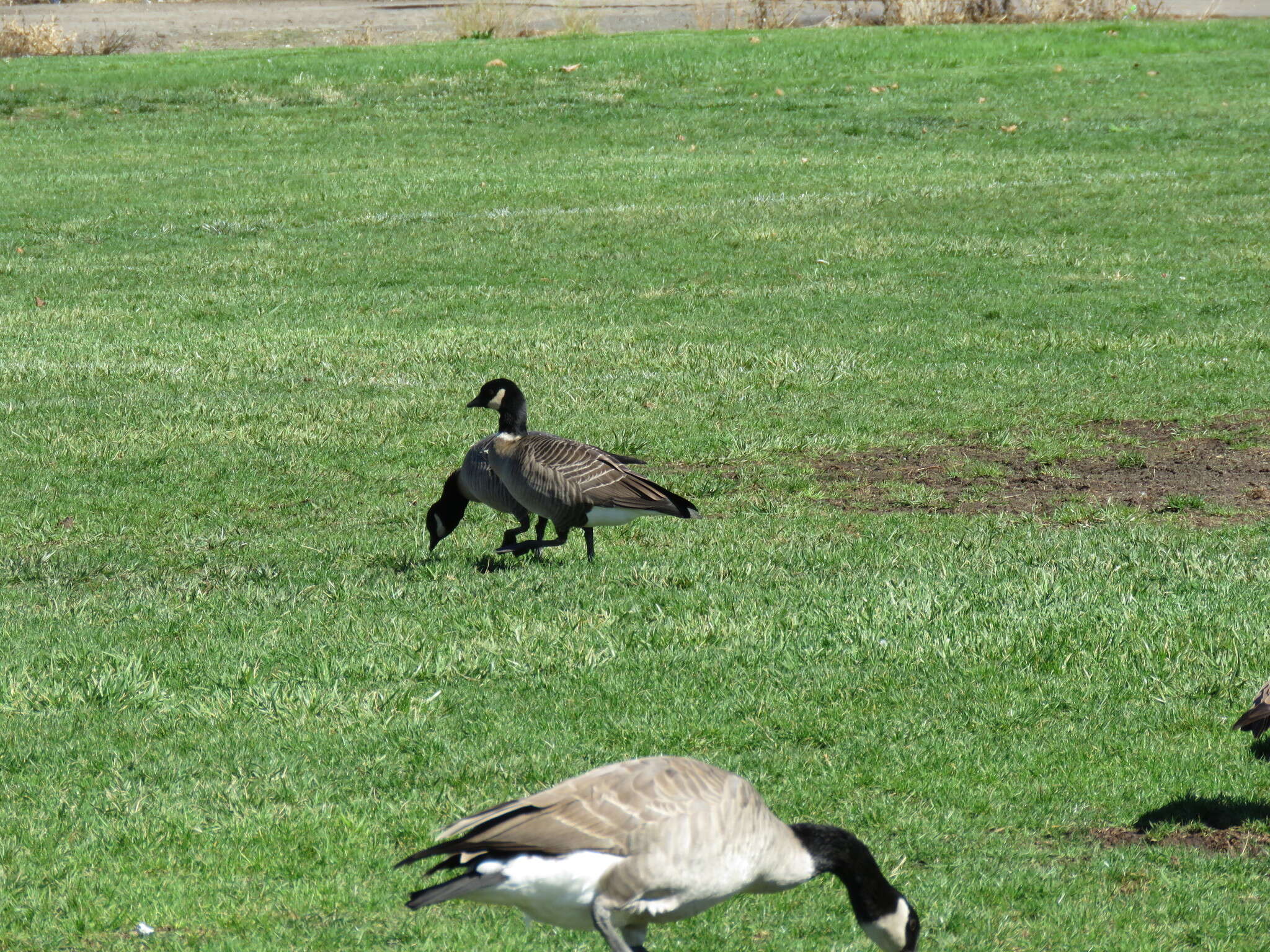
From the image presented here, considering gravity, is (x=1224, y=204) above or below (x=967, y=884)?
above

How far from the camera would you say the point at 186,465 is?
11.9 metres

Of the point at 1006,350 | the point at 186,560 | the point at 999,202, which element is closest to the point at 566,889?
the point at 186,560

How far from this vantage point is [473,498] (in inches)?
379

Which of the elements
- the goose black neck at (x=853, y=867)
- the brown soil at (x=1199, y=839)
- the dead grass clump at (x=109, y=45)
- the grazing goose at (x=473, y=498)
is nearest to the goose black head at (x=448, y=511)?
the grazing goose at (x=473, y=498)

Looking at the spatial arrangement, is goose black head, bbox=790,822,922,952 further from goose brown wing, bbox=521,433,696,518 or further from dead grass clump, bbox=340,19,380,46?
dead grass clump, bbox=340,19,380,46

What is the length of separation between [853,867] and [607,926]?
0.78m

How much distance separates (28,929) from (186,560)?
198 inches

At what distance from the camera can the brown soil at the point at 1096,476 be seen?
416 inches

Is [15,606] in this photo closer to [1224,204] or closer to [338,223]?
[338,223]

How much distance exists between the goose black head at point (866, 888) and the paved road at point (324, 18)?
3648 cm

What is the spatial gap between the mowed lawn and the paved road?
38.3 ft

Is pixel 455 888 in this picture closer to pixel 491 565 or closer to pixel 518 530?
pixel 491 565

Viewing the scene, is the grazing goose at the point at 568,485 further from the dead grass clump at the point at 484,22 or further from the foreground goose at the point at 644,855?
the dead grass clump at the point at 484,22

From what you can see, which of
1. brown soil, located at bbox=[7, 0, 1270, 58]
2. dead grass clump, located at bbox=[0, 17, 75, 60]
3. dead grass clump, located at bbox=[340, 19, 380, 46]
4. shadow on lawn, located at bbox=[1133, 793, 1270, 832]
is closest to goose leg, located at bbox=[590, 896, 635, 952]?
shadow on lawn, located at bbox=[1133, 793, 1270, 832]
